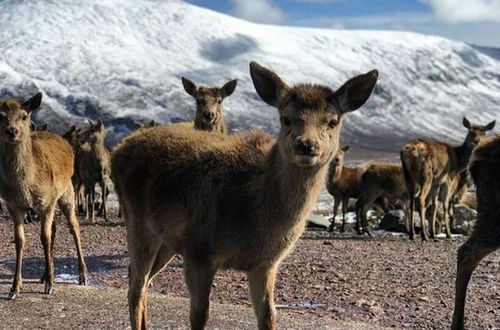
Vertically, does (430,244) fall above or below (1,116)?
below

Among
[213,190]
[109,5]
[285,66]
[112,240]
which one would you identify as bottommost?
[112,240]

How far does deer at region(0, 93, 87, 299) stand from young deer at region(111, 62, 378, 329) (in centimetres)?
343

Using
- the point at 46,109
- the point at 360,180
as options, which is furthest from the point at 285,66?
the point at 360,180

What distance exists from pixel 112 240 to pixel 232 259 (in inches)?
449

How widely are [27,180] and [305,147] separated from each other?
5651 millimetres

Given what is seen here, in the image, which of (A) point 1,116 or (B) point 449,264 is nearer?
(A) point 1,116

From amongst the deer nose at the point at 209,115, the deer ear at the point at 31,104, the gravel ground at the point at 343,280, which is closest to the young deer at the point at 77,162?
the gravel ground at the point at 343,280

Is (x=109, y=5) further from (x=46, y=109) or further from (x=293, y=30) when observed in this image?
(x=46, y=109)

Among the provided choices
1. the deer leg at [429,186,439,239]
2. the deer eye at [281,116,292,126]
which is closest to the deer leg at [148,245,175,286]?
the deer eye at [281,116,292,126]

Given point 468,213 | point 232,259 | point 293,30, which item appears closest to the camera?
point 232,259

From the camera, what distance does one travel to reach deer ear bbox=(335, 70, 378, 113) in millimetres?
7727

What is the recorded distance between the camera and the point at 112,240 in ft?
60.7

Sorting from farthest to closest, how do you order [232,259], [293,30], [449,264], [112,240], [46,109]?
[293,30], [46,109], [112,240], [449,264], [232,259]

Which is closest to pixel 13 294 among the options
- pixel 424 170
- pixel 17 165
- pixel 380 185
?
pixel 17 165
